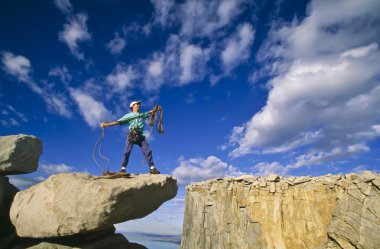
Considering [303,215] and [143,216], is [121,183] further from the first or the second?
[303,215]

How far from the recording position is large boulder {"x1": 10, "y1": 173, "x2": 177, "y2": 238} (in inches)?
283

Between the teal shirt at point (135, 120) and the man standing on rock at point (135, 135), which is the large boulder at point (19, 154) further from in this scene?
the teal shirt at point (135, 120)

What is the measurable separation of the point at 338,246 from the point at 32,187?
56.1ft

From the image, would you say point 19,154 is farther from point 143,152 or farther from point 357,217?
point 357,217

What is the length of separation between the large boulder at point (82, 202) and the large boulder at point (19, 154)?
3.30 feet

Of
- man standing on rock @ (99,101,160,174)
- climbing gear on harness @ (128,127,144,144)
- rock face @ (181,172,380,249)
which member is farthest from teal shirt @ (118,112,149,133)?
rock face @ (181,172,380,249)

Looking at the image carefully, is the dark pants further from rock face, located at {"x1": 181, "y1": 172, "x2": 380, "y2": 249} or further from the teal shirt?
rock face, located at {"x1": 181, "y1": 172, "x2": 380, "y2": 249}

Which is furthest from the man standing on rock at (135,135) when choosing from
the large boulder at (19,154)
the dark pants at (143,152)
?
the large boulder at (19,154)

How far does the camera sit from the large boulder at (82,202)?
7.20 m

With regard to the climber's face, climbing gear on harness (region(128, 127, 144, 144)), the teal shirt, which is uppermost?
the climber's face

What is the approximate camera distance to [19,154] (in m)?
9.17

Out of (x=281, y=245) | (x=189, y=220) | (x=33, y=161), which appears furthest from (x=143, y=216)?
(x=189, y=220)

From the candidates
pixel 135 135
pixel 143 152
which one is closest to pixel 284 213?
pixel 143 152

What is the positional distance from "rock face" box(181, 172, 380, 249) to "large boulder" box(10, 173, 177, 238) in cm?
1300
